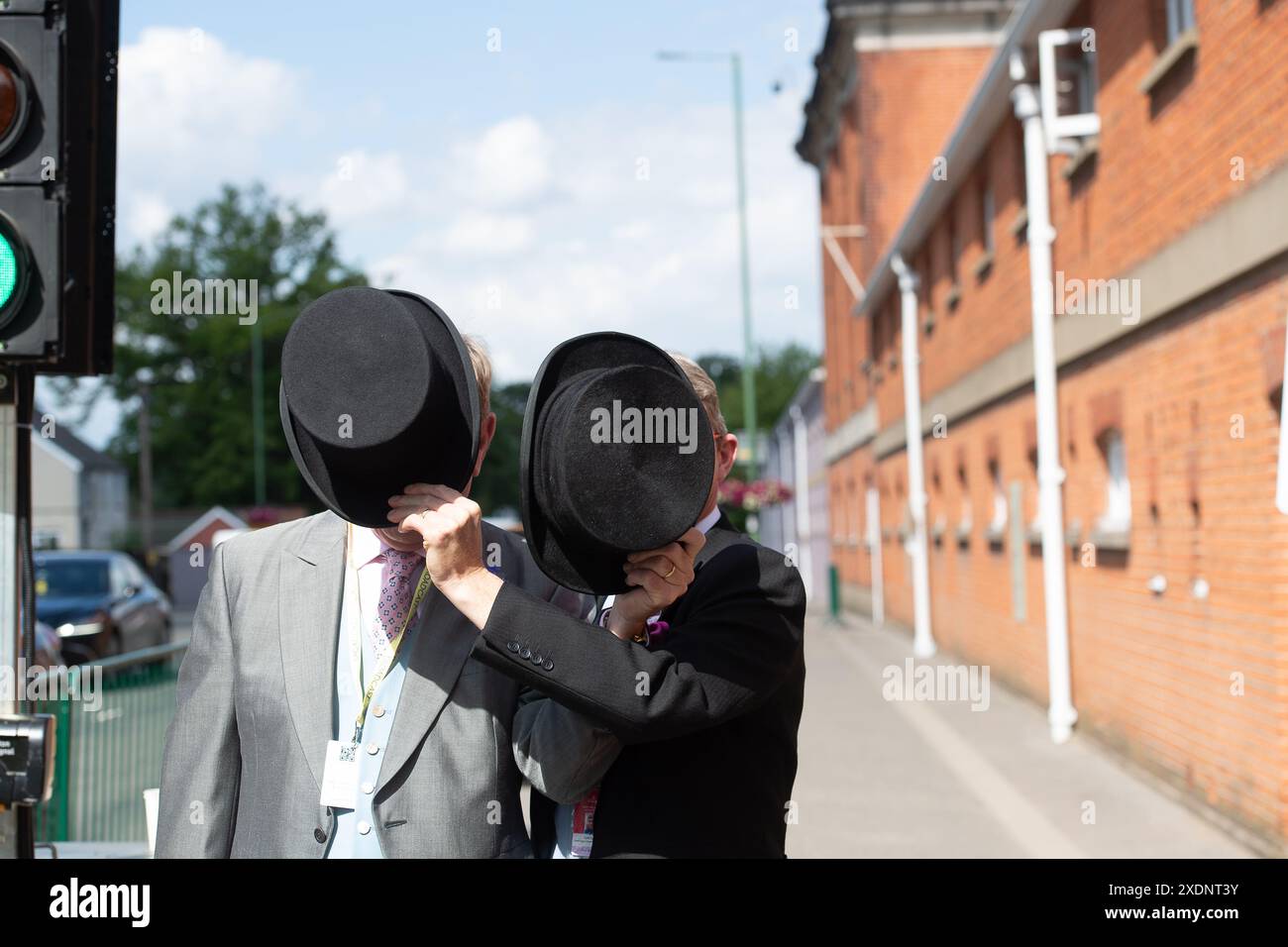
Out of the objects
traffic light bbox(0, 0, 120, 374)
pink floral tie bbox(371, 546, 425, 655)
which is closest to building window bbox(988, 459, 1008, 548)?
traffic light bbox(0, 0, 120, 374)

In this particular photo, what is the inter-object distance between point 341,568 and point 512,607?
61 cm

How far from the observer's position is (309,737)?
8.62ft

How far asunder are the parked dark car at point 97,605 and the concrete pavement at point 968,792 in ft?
28.7

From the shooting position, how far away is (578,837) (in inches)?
101

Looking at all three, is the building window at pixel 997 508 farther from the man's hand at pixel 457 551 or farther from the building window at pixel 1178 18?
the man's hand at pixel 457 551

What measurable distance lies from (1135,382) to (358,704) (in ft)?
28.6

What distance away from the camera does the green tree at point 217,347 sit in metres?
61.1

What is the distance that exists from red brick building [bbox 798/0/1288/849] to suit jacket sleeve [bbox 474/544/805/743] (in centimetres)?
402

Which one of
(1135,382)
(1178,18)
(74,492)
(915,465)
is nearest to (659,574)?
(1135,382)

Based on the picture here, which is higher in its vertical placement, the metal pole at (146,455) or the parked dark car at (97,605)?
the metal pole at (146,455)

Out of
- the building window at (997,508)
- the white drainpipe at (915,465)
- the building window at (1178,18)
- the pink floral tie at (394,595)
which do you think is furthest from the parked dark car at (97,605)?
the pink floral tie at (394,595)

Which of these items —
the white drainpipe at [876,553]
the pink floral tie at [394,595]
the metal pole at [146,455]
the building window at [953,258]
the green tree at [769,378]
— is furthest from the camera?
the green tree at [769,378]
